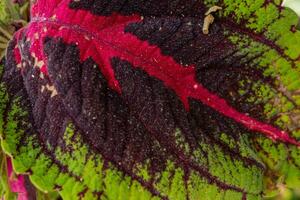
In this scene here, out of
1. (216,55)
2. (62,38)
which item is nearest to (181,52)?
(216,55)

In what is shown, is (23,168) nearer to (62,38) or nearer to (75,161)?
(75,161)

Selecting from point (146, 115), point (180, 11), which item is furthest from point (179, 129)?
point (180, 11)

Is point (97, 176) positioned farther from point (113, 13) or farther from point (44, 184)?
point (113, 13)

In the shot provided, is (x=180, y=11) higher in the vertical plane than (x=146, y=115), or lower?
higher

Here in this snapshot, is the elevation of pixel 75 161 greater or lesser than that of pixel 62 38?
lesser

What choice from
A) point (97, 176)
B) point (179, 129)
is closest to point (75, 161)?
point (97, 176)
